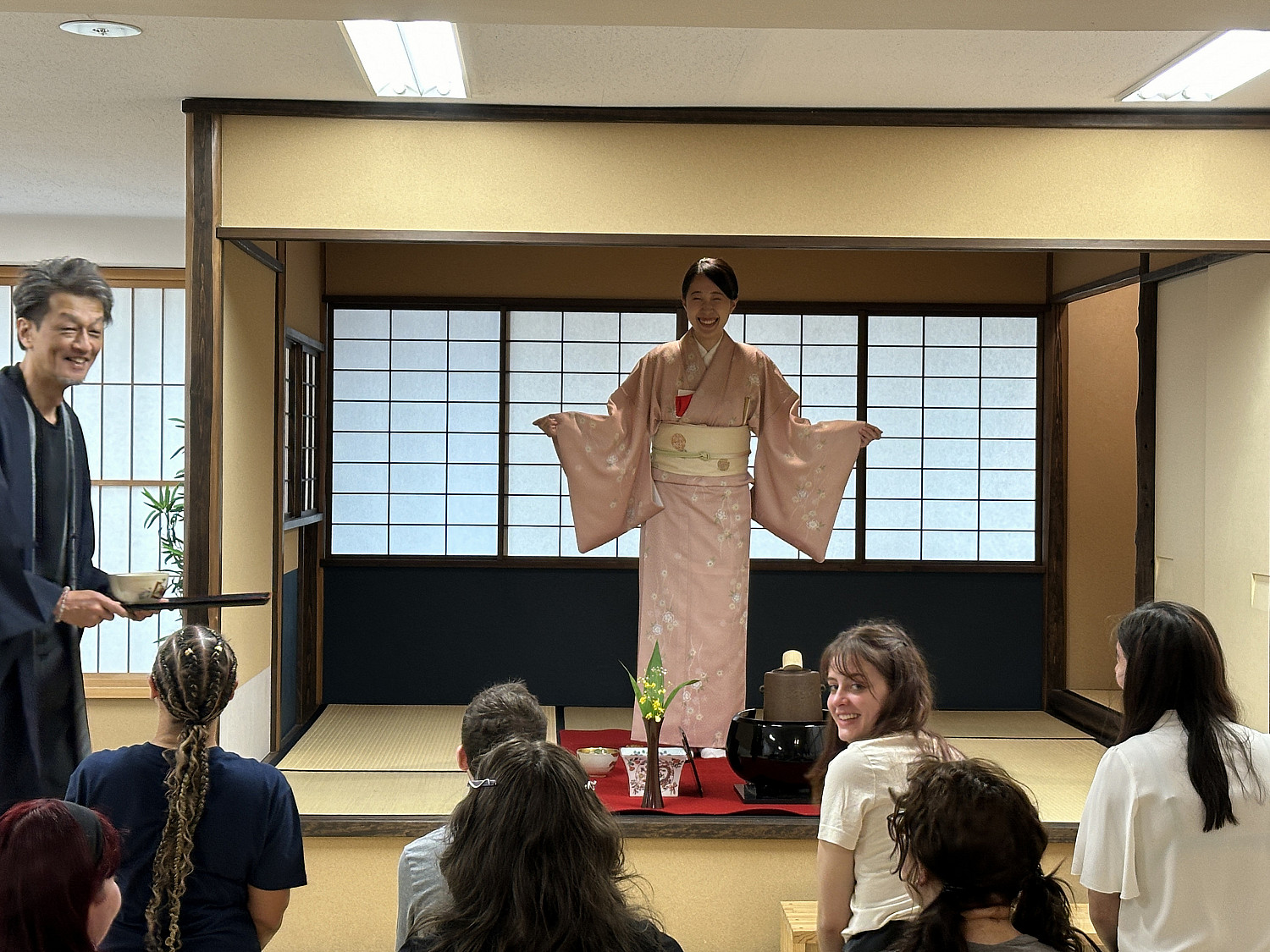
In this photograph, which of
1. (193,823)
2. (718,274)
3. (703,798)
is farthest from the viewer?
(718,274)

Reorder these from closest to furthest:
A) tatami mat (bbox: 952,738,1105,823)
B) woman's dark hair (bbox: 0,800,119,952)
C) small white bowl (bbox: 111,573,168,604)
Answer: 1. woman's dark hair (bbox: 0,800,119,952)
2. small white bowl (bbox: 111,573,168,604)
3. tatami mat (bbox: 952,738,1105,823)

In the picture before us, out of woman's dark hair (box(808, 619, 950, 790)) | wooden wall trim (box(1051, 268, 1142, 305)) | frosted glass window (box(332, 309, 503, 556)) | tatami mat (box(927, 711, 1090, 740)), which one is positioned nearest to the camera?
woman's dark hair (box(808, 619, 950, 790))

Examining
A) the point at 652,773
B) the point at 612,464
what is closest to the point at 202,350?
the point at 612,464

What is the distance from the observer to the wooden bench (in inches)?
135

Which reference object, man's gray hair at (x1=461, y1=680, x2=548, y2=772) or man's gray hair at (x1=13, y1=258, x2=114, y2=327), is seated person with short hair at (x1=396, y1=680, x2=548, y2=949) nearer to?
man's gray hair at (x1=461, y1=680, x2=548, y2=772)

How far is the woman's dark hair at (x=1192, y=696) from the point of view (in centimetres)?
207

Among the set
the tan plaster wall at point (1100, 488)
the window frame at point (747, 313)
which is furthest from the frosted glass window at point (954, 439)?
the tan plaster wall at point (1100, 488)

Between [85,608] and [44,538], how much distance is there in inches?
8.9

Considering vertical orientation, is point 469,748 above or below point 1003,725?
above

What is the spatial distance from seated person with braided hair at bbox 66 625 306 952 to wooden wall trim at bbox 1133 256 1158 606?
3875 mm

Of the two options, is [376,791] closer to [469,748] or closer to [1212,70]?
[469,748]

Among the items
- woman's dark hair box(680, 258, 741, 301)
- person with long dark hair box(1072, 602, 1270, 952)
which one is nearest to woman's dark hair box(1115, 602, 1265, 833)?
person with long dark hair box(1072, 602, 1270, 952)

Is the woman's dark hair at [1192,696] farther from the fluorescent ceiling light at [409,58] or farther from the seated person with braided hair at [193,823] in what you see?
the fluorescent ceiling light at [409,58]

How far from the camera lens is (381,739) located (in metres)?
5.25
